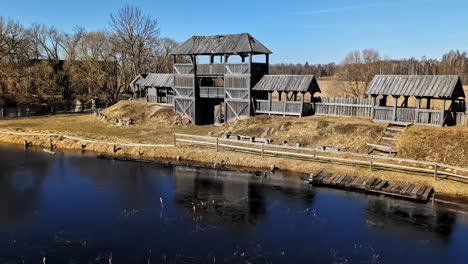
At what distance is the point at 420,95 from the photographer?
29797 millimetres

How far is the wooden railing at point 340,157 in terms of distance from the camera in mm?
23578

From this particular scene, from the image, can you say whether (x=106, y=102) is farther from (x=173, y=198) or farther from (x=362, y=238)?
(x=362, y=238)

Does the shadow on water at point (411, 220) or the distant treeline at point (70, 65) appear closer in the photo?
the shadow on water at point (411, 220)

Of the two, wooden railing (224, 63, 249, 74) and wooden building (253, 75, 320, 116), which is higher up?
wooden railing (224, 63, 249, 74)

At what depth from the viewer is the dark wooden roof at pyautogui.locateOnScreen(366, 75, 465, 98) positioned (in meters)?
29.1

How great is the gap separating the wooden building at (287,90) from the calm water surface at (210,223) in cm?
1214

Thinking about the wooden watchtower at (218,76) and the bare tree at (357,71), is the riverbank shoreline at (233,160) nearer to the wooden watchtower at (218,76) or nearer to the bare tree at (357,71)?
the wooden watchtower at (218,76)

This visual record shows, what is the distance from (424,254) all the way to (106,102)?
58.0m

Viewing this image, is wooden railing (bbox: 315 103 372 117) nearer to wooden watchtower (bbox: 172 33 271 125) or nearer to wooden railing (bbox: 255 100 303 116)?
wooden railing (bbox: 255 100 303 116)

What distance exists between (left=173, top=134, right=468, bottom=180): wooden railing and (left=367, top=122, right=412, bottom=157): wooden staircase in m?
1.07

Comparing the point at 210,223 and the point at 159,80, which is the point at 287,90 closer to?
the point at 159,80

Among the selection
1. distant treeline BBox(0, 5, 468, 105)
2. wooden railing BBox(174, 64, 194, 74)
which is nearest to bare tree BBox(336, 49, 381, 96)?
distant treeline BBox(0, 5, 468, 105)

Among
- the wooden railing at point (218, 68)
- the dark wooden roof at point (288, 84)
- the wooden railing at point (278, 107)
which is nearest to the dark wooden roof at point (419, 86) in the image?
the dark wooden roof at point (288, 84)

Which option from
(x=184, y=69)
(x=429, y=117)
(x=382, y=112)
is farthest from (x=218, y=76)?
(x=429, y=117)
